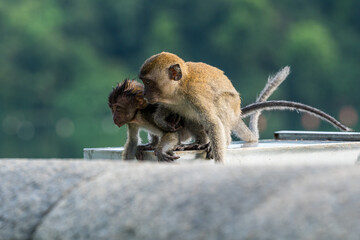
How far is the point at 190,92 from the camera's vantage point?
337 centimetres

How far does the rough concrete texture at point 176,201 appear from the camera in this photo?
4.32 ft

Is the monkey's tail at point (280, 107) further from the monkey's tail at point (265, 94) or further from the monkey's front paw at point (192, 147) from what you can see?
the monkey's front paw at point (192, 147)

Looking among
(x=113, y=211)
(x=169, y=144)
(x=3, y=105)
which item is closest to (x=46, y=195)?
(x=113, y=211)

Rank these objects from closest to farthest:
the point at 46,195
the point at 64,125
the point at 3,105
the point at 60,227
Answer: the point at 60,227
the point at 46,195
the point at 3,105
the point at 64,125

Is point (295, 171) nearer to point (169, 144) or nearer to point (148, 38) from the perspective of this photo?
point (169, 144)

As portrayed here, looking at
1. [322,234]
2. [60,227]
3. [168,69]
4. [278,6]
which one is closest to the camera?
[322,234]

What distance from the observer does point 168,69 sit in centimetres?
331

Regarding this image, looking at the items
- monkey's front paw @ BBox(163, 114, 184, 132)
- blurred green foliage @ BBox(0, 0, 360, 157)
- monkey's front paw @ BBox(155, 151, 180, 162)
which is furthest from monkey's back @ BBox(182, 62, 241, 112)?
blurred green foliage @ BBox(0, 0, 360, 157)

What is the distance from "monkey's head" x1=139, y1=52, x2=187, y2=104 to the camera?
3281 mm

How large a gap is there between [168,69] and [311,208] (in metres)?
2.07

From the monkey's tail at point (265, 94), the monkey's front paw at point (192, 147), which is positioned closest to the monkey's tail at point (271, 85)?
the monkey's tail at point (265, 94)

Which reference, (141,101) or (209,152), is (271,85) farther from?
(141,101)

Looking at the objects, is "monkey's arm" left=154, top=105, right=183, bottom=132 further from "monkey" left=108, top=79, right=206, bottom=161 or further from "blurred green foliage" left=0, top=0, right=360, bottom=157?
"blurred green foliage" left=0, top=0, right=360, bottom=157

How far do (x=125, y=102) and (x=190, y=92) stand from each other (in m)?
0.35
